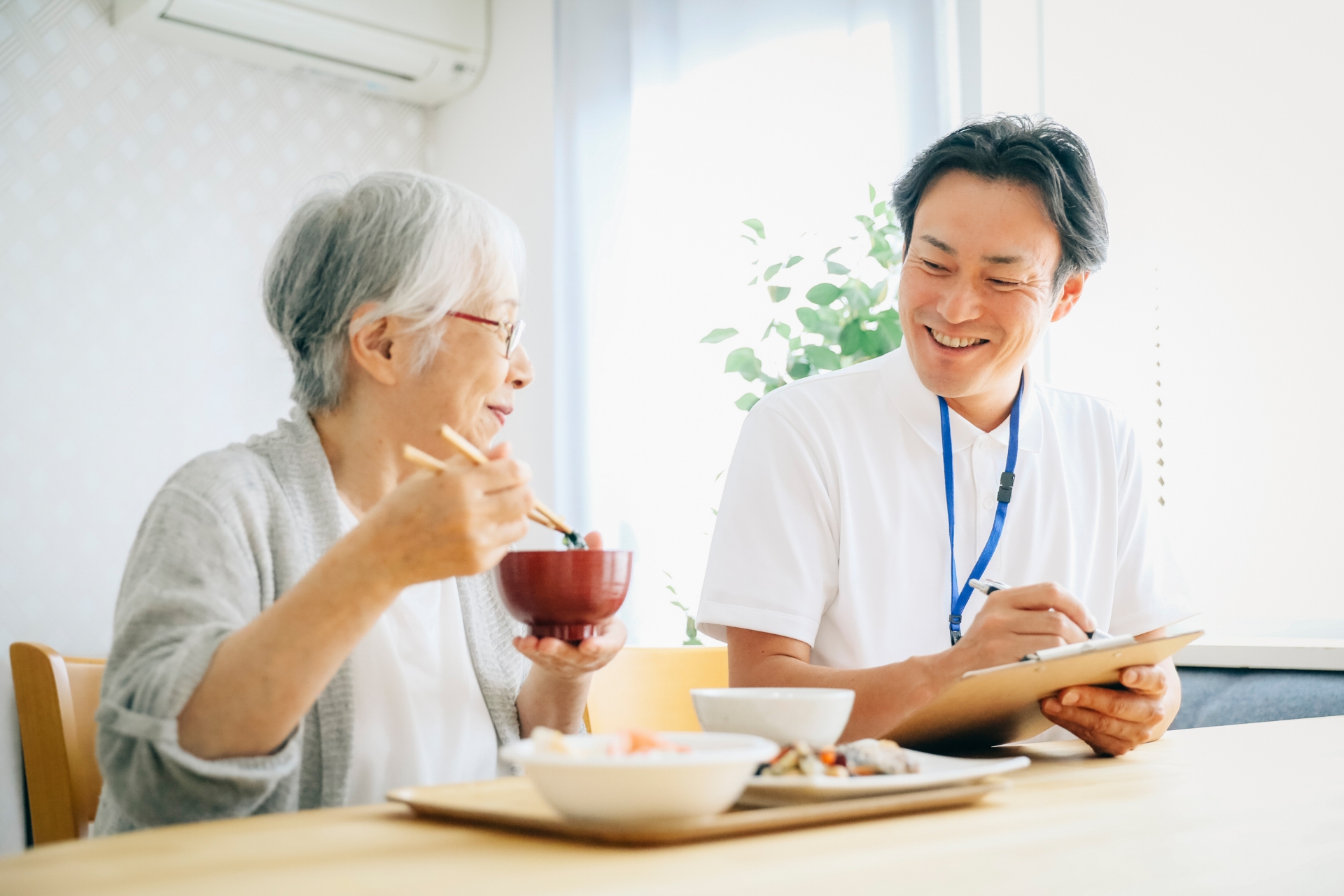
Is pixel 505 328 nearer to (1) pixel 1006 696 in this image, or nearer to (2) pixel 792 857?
(1) pixel 1006 696

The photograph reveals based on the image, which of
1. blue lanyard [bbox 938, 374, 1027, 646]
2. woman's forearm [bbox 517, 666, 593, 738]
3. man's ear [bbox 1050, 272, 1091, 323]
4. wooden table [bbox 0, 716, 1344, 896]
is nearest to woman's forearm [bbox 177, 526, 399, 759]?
wooden table [bbox 0, 716, 1344, 896]

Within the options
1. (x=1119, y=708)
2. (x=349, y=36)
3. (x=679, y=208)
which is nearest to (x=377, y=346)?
(x=1119, y=708)

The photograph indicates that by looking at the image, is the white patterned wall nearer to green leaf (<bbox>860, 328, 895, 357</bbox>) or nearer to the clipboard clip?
green leaf (<bbox>860, 328, 895, 357</bbox>)

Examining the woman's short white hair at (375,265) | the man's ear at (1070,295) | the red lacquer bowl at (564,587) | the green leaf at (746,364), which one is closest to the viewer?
the red lacquer bowl at (564,587)

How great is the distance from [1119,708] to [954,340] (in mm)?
658

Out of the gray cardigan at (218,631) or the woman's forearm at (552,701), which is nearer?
the gray cardigan at (218,631)

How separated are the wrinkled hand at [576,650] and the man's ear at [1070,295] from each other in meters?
1.04

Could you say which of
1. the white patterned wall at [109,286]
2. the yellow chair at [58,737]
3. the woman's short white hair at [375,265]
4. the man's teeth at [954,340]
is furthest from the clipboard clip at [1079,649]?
the white patterned wall at [109,286]

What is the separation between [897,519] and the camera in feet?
5.51

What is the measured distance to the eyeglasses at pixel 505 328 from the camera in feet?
4.48

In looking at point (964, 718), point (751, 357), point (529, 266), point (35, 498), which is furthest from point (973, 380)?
point (35, 498)

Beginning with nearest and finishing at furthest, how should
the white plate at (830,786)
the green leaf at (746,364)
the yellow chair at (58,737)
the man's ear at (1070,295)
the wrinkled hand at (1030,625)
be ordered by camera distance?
the white plate at (830,786), the wrinkled hand at (1030,625), the yellow chair at (58,737), the man's ear at (1070,295), the green leaf at (746,364)

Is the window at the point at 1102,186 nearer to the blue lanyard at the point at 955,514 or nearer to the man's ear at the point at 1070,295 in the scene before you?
the man's ear at the point at 1070,295

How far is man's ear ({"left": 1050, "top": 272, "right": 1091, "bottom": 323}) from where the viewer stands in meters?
1.86
